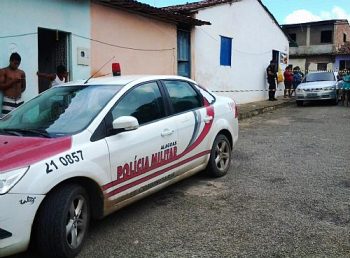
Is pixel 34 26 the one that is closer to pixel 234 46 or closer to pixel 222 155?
pixel 222 155

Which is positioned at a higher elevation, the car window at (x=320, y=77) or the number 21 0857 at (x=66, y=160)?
the car window at (x=320, y=77)

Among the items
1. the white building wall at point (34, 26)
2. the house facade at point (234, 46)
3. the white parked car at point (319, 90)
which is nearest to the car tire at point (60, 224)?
the white building wall at point (34, 26)

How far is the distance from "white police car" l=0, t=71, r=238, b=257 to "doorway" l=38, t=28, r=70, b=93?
4173 millimetres

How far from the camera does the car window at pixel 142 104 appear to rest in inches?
175

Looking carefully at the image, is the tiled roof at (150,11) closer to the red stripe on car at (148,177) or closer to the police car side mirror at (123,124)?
the red stripe on car at (148,177)

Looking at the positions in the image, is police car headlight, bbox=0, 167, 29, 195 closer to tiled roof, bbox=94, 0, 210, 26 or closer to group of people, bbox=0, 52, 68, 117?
group of people, bbox=0, 52, 68, 117

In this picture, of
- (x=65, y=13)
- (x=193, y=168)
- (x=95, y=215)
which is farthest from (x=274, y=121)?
(x=95, y=215)

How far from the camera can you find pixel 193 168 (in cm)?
548

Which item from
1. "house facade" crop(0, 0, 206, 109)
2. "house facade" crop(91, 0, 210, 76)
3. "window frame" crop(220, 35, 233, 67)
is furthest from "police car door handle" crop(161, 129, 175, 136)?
"window frame" crop(220, 35, 233, 67)

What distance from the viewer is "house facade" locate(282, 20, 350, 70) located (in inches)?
1586

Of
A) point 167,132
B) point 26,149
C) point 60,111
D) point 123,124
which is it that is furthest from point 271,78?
point 26,149

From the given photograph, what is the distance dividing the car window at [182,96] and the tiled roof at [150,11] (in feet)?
15.9

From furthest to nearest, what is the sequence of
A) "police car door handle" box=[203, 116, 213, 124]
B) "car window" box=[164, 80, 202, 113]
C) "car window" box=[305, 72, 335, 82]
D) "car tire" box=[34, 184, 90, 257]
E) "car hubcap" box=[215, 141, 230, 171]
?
"car window" box=[305, 72, 335, 82] → "car hubcap" box=[215, 141, 230, 171] → "police car door handle" box=[203, 116, 213, 124] → "car window" box=[164, 80, 202, 113] → "car tire" box=[34, 184, 90, 257]

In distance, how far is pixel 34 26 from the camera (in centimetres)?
813
